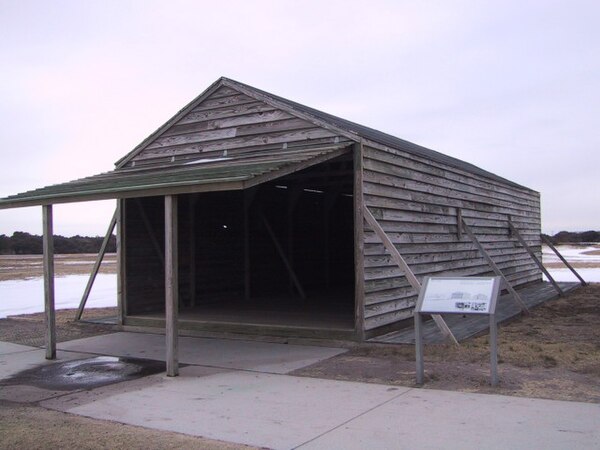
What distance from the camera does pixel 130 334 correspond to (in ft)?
34.5

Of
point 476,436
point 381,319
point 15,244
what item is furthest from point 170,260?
point 15,244

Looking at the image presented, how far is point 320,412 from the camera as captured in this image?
17.4 feet

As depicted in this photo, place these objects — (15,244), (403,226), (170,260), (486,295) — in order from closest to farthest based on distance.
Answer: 1. (486,295)
2. (170,260)
3. (403,226)
4. (15,244)

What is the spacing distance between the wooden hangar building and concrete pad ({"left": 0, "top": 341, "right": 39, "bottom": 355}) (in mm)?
1296

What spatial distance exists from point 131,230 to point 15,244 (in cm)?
4986

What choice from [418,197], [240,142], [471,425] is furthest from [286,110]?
[471,425]

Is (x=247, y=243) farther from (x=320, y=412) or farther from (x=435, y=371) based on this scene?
(x=320, y=412)

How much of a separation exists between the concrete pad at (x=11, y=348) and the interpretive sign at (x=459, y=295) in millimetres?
6206

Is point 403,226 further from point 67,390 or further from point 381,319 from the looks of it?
point 67,390

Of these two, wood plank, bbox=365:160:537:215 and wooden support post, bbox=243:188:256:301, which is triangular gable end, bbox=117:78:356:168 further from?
wooden support post, bbox=243:188:256:301

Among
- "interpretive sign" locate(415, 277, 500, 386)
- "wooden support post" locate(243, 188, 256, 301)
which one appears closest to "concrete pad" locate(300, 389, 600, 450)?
"interpretive sign" locate(415, 277, 500, 386)

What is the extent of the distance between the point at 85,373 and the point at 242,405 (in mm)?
2709

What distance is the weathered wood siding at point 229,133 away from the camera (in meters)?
9.66

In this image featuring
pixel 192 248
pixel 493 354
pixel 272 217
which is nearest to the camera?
pixel 493 354
